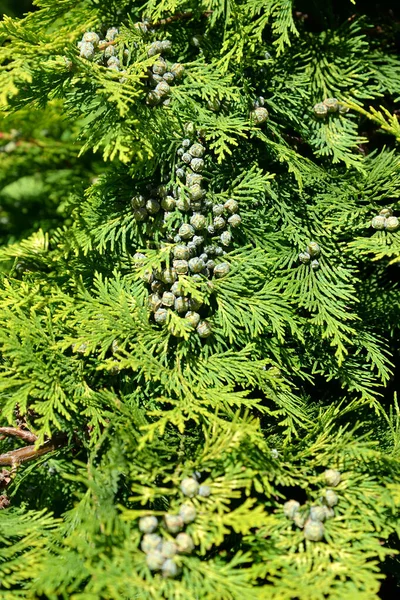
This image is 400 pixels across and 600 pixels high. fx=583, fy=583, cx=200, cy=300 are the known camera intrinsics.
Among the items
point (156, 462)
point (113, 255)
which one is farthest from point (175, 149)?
point (156, 462)

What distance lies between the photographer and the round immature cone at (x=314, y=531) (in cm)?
59

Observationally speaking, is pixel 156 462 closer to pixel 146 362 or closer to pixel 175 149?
pixel 146 362

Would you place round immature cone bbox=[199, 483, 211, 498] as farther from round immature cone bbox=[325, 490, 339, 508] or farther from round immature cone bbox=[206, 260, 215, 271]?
round immature cone bbox=[206, 260, 215, 271]

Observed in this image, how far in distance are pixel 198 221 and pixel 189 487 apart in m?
0.31

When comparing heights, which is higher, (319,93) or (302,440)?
(319,93)

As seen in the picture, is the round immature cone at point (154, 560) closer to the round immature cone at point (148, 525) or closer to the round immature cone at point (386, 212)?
the round immature cone at point (148, 525)

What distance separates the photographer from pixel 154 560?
538 mm

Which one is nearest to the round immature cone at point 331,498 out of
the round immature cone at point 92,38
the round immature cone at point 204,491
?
the round immature cone at point 204,491

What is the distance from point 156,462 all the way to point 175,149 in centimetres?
38

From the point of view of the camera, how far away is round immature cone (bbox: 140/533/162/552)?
1.80 ft

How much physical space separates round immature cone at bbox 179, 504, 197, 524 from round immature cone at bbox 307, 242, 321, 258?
0.37m

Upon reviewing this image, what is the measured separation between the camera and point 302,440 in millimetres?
682

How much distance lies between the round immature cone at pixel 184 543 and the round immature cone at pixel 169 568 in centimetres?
2

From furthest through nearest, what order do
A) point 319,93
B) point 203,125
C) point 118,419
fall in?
point 319,93
point 203,125
point 118,419
